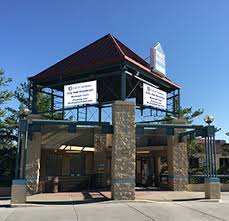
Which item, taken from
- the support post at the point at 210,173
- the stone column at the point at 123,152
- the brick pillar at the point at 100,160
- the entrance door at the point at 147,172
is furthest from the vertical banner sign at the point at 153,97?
the entrance door at the point at 147,172

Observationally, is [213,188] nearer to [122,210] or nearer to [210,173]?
[210,173]

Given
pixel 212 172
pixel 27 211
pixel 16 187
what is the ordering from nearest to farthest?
pixel 27 211 → pixel 16 187 → pixel 212 172

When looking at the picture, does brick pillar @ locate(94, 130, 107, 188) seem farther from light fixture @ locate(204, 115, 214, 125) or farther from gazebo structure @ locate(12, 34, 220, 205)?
light fixture @ locate(204, 115, 214, 125)

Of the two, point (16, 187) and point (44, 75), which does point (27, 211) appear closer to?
point (16, 187)

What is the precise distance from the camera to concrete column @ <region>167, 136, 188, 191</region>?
21.5 meters

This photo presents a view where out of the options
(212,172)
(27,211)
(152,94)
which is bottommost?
(27,211)

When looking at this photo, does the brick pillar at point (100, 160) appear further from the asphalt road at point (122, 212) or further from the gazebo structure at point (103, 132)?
the asphalt road at point (122, 212)

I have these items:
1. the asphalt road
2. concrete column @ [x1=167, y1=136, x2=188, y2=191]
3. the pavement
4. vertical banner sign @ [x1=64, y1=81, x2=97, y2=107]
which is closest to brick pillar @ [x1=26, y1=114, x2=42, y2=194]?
vertical banner sign @ [x1=64, y1=81, x2=97, y2=107]

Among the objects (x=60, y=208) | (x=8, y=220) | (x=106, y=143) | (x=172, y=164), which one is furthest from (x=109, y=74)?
(x=8, y=220)

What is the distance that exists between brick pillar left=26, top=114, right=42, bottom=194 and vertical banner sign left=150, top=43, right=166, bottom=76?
8.46 metres

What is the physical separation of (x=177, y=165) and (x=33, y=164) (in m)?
9.09

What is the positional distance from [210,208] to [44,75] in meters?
13.2

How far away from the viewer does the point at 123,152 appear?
1711 cm

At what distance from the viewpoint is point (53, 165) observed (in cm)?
2300
